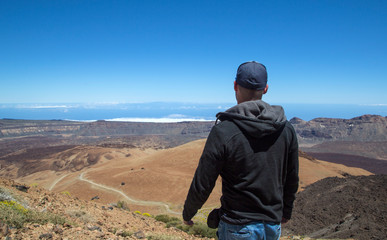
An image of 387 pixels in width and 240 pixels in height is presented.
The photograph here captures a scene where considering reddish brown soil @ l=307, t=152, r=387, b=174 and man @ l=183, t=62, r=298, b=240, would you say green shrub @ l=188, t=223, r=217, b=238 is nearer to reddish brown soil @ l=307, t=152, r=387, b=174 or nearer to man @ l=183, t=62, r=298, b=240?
man @ l=183, t=62, r=298, b=240

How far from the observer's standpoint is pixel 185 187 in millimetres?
20969

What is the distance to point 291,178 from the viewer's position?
219cm

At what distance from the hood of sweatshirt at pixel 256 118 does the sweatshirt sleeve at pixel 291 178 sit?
0.89 ft

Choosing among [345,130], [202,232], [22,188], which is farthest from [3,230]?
[345,130]

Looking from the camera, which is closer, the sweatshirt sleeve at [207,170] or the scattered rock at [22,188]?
the sweatshirt sleeve at [207,170]

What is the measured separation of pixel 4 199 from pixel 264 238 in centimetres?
619

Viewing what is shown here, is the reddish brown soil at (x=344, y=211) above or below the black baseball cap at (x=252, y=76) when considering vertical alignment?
below

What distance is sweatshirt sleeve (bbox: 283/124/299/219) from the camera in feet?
6.86

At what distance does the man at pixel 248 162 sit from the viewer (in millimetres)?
1811

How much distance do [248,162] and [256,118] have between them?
310 millimetres

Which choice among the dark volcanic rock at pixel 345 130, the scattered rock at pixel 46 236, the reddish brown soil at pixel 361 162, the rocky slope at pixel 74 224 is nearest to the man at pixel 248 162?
the scattered rock at pixel 46 236

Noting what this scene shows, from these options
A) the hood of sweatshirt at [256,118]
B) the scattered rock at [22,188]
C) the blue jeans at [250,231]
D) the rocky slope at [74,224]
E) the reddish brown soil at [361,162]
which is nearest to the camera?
the hood of sweatshirt at [256,118]

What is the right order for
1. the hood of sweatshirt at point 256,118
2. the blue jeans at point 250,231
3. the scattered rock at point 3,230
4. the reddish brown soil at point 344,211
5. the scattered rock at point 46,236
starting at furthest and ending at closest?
the reddish brown soil at point 344,211, the scattered rock at point 46,236, the scattered rock at point 3,230, the blue jeans at point 250,231, the hood of sweatshirt at point 256,118

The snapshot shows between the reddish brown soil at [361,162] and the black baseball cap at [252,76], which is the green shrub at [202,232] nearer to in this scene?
the black baseball cap at [252,76]
